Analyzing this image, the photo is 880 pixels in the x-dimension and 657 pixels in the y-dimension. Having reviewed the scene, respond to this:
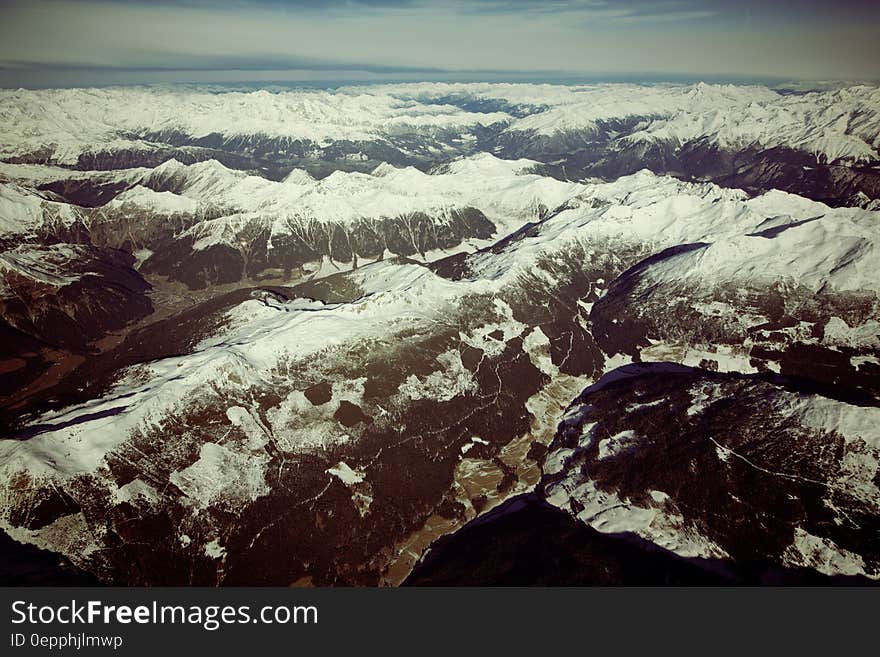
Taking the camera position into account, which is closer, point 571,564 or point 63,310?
point 571,564

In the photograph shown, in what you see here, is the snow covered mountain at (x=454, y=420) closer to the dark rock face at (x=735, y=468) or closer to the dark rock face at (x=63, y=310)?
the dark rock face at (x=735, y=468)

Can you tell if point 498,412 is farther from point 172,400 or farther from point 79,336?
point 79,336

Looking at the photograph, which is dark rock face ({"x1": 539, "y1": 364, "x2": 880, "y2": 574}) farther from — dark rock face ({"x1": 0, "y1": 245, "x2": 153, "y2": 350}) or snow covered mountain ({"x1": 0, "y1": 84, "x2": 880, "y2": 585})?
dark rock face ({"x1": 0, "y1": 245, "x2": 153, "y2": 350})

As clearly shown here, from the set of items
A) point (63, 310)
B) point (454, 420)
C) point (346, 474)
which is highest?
point (63, 310)

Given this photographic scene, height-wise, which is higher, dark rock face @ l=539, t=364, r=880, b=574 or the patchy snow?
dark rock face @ l=539, t=364, r=880, b=574

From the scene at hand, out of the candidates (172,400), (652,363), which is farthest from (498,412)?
(172,400)

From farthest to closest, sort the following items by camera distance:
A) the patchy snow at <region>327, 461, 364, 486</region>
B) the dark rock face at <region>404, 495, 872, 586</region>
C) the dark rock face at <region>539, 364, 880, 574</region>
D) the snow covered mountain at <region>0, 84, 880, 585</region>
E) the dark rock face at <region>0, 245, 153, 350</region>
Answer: the dark rock face at <region>0, 245, 153, 350</region>
the patchy snow at <region>327, 461, 364, 486</region>
the snow covered mountain at <region>0, 84, 880, 585</region>
the dark rock face at <region>539, 364, 880, 574</region>
the dark rock face at <region>404, 495, 872, 586</region>

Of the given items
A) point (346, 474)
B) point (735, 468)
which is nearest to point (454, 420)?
point (346, 474)

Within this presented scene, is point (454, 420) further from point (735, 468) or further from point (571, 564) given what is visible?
point (735, 468)

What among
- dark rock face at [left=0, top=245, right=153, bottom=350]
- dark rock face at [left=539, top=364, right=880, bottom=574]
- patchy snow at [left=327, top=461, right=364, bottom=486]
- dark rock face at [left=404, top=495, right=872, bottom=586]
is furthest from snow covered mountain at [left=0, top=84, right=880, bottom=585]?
dark rock face at [left=404, top=495, right=872, bottom=586]

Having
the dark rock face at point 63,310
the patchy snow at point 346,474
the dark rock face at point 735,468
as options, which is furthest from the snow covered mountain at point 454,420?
the dark rock face at point 63,310

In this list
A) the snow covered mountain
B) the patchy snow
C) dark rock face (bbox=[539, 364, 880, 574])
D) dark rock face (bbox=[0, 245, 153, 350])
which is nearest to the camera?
dark rock face (bbox=[539, 364, 880, 574])
